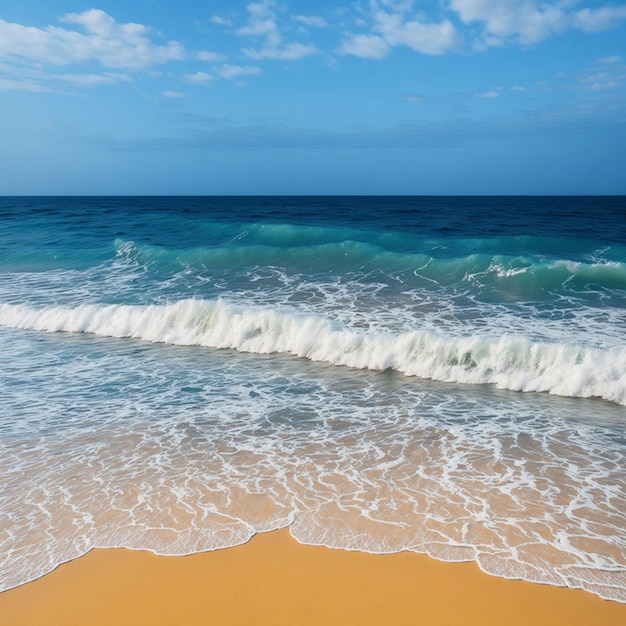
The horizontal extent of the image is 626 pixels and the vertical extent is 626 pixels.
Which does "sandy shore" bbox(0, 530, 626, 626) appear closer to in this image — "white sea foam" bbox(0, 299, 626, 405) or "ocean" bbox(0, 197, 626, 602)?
"ocean" bbox(0, 197, 626, 602)

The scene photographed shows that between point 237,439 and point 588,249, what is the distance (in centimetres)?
1815

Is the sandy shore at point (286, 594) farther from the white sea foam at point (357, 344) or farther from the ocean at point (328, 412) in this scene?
the white sea foam at point (357, 344)

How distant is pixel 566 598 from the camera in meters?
3.81

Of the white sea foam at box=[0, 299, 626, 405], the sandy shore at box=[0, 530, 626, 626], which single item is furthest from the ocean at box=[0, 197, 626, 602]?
the sandy shore at box=[0, 530, 626, 626]

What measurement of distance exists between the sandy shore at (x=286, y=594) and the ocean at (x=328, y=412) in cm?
19

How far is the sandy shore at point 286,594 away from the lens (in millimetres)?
3660

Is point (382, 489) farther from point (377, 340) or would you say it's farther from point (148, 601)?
point (377, 340)

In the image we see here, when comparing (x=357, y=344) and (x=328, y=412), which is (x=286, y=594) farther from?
(x=357, y=344)

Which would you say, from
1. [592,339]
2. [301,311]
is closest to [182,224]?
[301,311]

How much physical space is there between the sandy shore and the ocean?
0.61 ft

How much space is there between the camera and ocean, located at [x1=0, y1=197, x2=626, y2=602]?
4648 millimetres

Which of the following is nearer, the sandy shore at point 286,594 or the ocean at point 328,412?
the sandy shore at point 286,594

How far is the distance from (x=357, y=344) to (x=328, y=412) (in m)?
2.96

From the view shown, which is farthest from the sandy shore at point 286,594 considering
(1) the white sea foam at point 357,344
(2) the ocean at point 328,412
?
(1) the white sea foam at point 357,344
